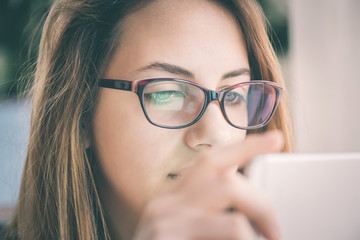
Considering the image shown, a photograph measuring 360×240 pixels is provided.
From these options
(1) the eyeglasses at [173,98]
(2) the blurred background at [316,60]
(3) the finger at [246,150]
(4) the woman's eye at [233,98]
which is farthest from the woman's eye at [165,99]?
(2) the blurred background at [316,60]

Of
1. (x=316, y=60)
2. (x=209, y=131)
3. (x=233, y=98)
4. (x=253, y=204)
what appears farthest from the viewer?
(x=316, y=60)

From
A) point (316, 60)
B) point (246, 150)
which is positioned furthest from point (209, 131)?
point (316, 60)

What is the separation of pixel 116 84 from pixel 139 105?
105mm

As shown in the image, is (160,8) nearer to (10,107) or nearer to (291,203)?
(291,203)

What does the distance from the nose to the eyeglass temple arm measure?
0.23m

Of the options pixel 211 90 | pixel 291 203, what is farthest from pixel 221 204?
pixel 211 90

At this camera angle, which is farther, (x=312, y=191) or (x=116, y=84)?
(x=116, y=84)

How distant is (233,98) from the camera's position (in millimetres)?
996

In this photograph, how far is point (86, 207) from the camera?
0.95m

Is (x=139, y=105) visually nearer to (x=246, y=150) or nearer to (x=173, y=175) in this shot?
(x=173, y=175)

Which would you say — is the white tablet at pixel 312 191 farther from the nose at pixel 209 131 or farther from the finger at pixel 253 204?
the nose at pixel 209 131

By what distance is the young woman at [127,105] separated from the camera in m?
0.88

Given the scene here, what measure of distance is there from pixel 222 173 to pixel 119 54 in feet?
2.14

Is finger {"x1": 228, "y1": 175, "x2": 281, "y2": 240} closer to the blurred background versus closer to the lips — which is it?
the lips
